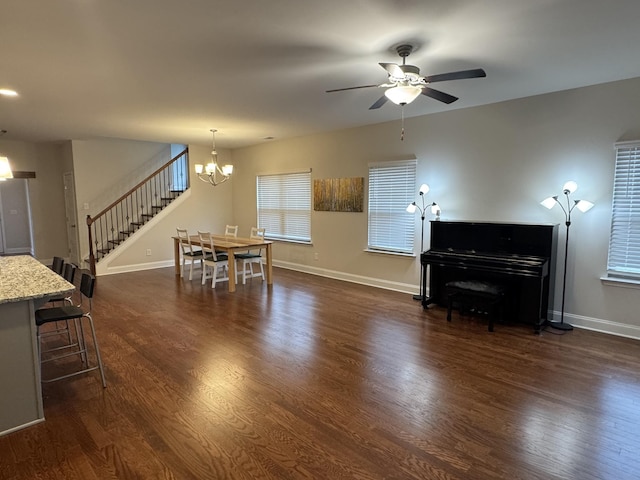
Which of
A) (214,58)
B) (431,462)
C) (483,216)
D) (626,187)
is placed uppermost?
(214,58)

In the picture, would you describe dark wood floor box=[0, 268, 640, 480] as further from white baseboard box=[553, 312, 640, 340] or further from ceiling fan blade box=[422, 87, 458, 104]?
ceiling fan blade box=[422, 87, 458, 104]

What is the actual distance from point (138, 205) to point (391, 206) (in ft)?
18.7

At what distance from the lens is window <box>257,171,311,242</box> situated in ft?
24.0

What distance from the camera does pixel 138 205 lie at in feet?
27.1

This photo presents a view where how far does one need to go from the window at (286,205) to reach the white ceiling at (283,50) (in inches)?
99.9

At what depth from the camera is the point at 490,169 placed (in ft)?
15.6

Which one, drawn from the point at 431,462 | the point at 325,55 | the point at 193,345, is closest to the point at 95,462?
the point at 193,345

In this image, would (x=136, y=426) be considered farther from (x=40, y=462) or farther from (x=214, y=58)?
(x=214, y=58)

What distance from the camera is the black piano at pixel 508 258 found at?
162 inches

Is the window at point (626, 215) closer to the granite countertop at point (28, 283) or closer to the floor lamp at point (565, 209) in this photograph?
the floor lamp at point (565, 209)

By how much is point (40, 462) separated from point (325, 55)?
3313 mm

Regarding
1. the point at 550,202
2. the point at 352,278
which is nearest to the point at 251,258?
the point at 352,278

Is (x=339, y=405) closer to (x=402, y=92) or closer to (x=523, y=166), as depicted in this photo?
(x=402, y=92)

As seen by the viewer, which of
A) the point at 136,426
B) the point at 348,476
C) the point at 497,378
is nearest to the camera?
the point at 348,476
